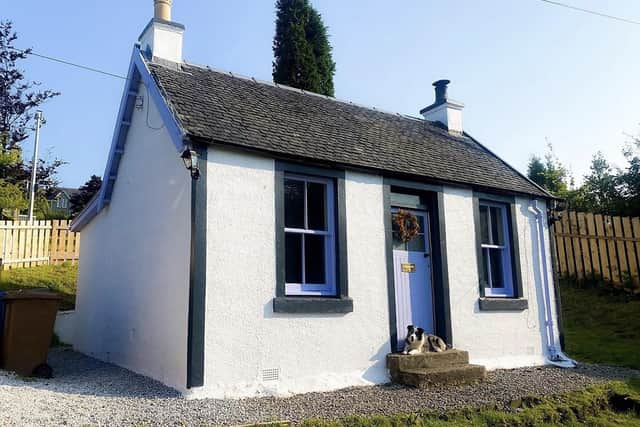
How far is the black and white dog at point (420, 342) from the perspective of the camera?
814 cm

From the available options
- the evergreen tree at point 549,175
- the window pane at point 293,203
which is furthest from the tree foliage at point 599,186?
the window pane at point 293,203

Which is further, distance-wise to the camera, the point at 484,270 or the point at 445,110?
the point at 445,110

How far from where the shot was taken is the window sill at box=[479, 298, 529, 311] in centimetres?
946

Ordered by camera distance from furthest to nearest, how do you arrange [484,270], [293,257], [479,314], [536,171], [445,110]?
1. [536,171]
2. [445,110]
3. [484,270]
4. [479,314]
5. [293,257]

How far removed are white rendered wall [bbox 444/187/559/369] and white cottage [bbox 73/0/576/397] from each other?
0.10ft

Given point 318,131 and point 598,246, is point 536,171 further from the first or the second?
point 318,131

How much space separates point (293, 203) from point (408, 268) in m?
2.44

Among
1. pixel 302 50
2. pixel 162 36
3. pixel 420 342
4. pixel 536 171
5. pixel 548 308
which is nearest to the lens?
pixel 420 342

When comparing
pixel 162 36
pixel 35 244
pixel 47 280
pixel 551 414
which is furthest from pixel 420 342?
pixel 35 244

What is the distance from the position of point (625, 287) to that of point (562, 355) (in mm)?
5528

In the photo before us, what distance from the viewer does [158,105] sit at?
26.1 feet

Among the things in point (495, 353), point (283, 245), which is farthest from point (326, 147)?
point (495, 353)

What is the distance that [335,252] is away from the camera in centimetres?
791

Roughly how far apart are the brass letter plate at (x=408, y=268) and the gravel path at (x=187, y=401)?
2117 millimetres
